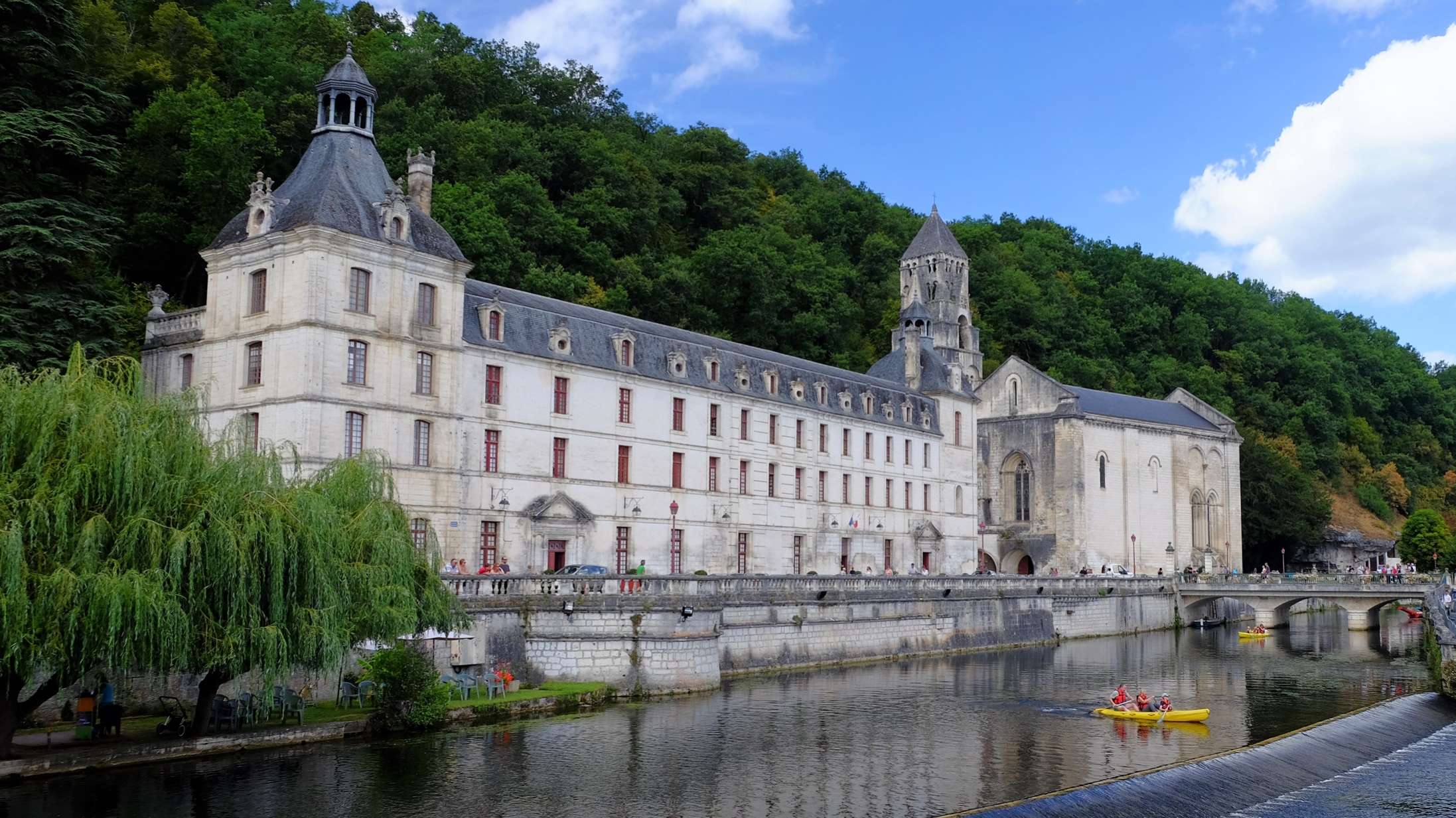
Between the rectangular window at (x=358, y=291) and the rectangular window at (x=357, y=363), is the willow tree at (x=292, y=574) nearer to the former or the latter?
the rectangular window at (x=357, y=363)

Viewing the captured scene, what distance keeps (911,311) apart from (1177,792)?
43.8 metres

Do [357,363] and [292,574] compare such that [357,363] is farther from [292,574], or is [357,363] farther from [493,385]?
[292,574]

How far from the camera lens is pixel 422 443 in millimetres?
36250

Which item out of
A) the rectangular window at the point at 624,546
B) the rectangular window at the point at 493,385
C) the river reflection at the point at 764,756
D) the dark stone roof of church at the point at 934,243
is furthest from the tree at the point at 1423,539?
the rectangular window at the point at 493,385

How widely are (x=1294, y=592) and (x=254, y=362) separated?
161 ft

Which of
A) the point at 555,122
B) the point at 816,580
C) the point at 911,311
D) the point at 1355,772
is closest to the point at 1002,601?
the point at 816,580

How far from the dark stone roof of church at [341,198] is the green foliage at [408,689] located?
13.8 m

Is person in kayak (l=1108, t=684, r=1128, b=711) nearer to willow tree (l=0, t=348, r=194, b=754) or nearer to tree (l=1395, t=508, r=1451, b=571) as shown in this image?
willow tree (l=0, t=348, r=194, b=754)

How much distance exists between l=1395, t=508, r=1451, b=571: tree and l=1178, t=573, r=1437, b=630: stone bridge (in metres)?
21.5

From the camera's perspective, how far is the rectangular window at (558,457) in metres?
40.0

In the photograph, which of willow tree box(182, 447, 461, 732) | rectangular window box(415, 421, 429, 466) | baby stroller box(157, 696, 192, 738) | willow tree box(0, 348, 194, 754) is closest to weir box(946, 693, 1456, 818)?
willow tree box(182, 447, 461, 732)

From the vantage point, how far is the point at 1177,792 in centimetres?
2177

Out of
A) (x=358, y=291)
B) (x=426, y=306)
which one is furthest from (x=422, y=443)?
(x=358, y=291)

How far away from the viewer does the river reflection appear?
19938 millimetres
